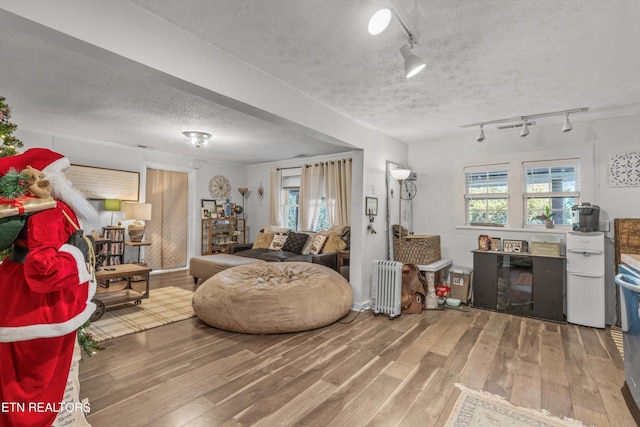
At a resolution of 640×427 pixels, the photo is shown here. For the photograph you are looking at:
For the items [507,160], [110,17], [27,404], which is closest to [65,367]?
[27,404]

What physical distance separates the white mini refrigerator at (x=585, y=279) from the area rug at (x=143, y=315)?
4.39 m

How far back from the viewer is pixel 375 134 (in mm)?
4125

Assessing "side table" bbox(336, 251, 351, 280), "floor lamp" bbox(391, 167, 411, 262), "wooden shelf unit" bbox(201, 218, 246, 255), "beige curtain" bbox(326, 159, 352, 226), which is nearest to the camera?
"floor lamp" bbox(391, 167, 411, 262)

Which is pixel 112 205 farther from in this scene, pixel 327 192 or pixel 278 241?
pixel 327 192

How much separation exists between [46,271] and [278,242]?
4.59 metres

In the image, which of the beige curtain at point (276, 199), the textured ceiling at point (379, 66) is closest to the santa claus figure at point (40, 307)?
the textured ceiling at point (379, 66)

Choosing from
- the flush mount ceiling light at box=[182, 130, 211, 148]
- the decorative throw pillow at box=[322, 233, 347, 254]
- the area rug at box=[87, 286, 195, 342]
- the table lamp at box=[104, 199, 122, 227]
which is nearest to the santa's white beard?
the area rug at box=[87, 286, 195, 342]

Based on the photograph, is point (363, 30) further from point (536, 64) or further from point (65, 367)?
point (65, 367)

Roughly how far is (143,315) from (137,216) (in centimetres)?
226

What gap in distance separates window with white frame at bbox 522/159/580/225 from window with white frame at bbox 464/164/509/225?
0.24 m

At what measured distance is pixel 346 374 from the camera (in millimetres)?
2363

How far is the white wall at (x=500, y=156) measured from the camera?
3.55 metres

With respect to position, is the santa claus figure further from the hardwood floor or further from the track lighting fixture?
the track lighting fixture

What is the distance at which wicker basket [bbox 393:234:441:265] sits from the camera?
4086 millimetres
